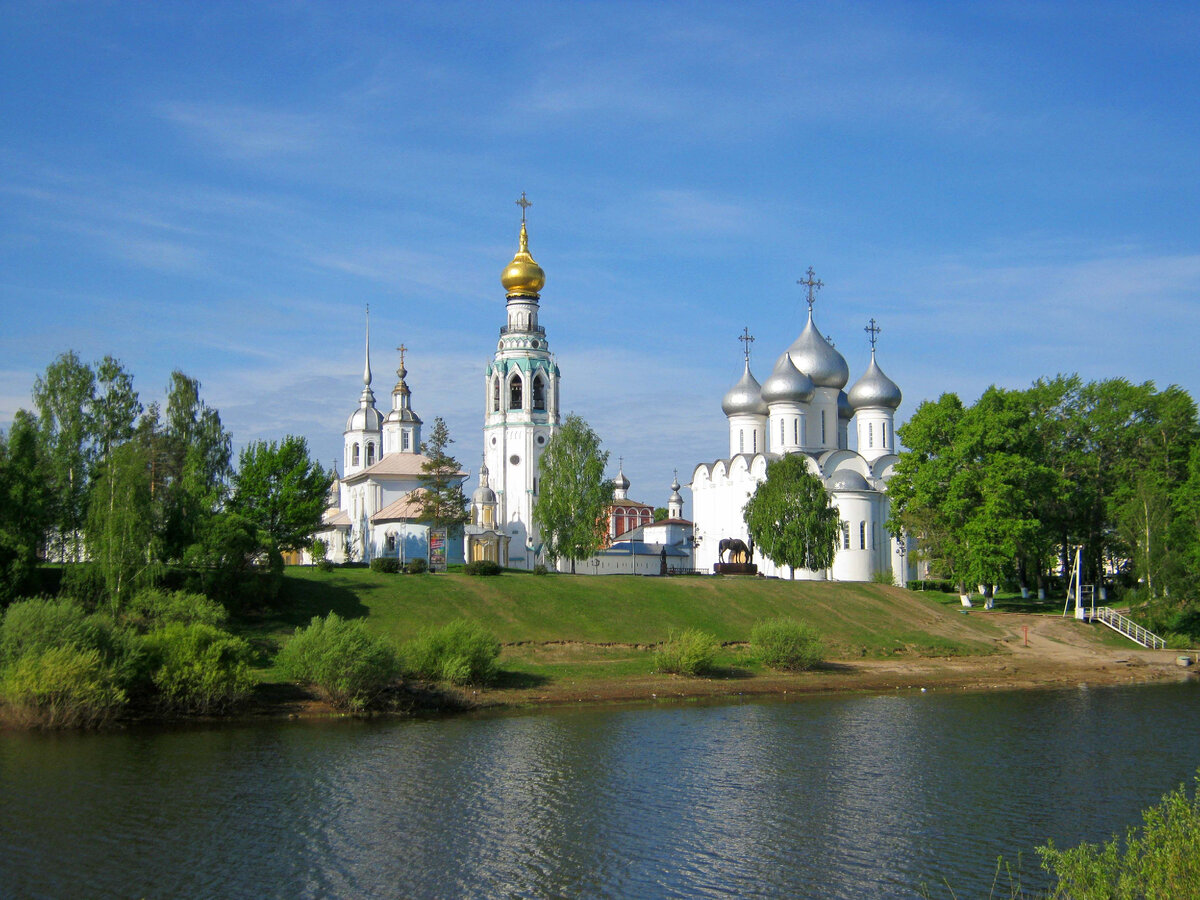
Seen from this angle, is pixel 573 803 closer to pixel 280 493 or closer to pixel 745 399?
pixel 280 493

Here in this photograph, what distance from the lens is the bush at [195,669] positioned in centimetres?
2828

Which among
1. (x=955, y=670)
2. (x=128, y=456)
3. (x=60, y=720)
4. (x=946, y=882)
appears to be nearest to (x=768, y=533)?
(x=955, y=670)

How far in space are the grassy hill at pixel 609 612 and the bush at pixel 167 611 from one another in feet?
11.6

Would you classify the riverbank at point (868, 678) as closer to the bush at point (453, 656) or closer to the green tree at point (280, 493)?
the bush at point (453, 656)

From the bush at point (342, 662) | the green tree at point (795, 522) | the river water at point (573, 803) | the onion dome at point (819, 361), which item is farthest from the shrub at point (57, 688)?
the onion dome at point (819, 361)

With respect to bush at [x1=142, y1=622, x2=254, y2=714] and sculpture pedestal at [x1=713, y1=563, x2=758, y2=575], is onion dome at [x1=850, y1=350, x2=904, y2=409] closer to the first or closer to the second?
sculpture pedestal at [x1=713, y1=563, x2=758, y2=575]

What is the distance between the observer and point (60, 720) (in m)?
26.2

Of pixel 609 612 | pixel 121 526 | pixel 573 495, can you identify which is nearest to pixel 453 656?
pixel 121 526

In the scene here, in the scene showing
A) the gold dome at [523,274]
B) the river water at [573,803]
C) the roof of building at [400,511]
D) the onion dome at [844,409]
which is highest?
the gold dome at [523,274]

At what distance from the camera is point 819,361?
6669cm

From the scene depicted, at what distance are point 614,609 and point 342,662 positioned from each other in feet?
49.3

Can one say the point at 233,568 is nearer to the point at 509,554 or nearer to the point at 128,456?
the point at 128,456

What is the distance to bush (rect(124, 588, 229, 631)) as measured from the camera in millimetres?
31078

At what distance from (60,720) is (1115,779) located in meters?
23.0
